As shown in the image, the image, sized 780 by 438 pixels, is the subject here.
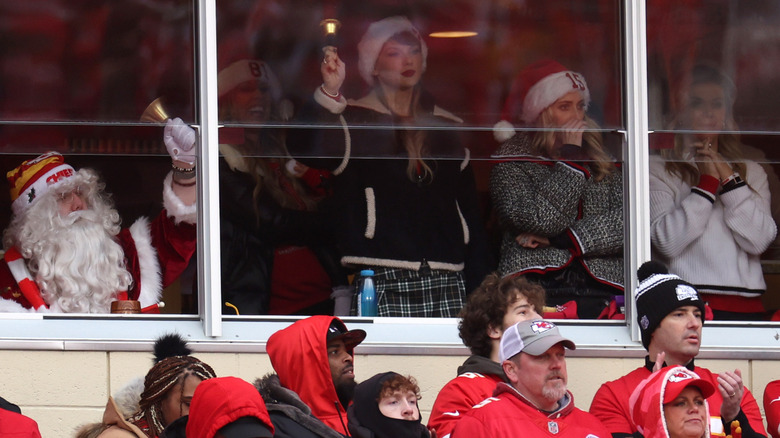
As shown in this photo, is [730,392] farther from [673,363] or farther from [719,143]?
[719,143]

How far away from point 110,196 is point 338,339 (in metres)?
2.30

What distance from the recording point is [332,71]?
7.08 meters

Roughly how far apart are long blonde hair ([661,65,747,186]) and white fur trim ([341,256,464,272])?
124 cm

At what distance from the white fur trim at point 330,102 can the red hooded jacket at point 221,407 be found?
2.67 metres

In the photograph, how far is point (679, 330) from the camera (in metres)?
5.77

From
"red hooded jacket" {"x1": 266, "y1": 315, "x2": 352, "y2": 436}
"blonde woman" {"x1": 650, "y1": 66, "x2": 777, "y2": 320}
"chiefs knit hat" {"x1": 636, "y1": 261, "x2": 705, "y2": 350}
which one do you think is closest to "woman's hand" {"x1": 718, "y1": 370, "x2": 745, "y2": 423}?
"chiefs knit hat" {"x1": 636, "y1": 261, "x2": 705, "y2": 350}

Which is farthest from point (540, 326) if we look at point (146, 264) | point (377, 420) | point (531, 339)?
point (146, 264)

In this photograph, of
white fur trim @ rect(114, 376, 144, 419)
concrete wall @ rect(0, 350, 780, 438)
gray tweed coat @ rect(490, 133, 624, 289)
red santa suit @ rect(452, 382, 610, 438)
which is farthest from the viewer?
gray tweed coat @ rect(490, 133, 624, 289)

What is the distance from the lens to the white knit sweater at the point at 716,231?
7.36 m

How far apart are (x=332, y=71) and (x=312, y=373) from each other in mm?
2052

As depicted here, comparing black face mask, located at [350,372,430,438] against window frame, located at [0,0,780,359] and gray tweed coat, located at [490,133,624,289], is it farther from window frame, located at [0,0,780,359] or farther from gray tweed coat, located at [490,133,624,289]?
gray tweed coat, located at [490,133,624,289]

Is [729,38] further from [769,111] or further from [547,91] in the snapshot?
[547,91]

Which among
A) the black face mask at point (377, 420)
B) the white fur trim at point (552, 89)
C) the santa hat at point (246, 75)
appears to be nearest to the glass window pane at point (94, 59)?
the santa hat at point (246, 75)

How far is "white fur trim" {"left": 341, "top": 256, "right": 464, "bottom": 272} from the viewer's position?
719 cm
